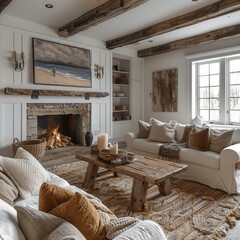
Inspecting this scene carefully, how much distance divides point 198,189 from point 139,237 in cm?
223

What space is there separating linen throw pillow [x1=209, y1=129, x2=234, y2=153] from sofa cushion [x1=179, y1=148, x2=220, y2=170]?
0.10 metres

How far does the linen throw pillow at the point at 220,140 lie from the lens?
10.2ft

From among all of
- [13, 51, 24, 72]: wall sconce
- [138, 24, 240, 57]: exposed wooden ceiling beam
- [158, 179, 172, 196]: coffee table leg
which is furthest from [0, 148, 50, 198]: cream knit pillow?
[138, 24, 240, 57]: exposed wooden ceiling beam

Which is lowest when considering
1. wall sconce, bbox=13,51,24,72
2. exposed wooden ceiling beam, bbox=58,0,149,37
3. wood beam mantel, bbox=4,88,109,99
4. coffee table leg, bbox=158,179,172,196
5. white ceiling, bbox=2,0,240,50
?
coffee table leg, bbox=158,179,172,196

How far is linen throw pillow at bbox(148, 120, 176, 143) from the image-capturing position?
3890mm

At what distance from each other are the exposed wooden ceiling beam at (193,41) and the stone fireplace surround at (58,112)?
2.31 metres

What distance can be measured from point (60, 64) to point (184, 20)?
8.57 ft

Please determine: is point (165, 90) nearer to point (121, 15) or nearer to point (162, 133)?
point (162, 133)

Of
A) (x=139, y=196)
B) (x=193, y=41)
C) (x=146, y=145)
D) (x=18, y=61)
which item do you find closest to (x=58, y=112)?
(x=18, y=61)

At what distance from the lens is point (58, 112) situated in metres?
4.77

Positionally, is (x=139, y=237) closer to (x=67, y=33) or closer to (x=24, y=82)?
(x=24, y=82)

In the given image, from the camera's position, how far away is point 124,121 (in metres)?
6.26

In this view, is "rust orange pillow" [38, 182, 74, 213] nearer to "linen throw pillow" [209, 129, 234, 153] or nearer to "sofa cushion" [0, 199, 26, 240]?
"sofa cushion" [0, 199, 26, 240]

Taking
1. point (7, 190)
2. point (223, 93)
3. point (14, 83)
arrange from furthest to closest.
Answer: point (223, 93)
point (14, 83)
point (7, 190)
